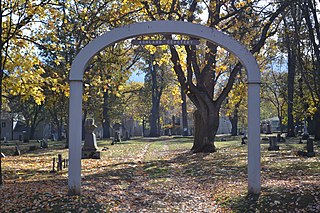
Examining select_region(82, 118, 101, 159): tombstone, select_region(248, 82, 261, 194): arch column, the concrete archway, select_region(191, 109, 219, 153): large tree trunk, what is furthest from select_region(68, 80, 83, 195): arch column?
select_region(191, 109, 219, 153): large tree trunk

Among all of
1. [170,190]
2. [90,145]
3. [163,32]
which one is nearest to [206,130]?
[90,145]

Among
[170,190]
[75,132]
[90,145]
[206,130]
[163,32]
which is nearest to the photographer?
[75,132]

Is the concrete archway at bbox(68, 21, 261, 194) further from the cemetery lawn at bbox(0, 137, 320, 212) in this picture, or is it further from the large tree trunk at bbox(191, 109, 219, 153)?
the large tree trunk at bbox(191, 109, 219, 153)

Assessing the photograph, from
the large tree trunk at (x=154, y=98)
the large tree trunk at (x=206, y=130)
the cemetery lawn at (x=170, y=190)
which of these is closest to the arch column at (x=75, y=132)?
the cemetery lawn at (x=170, y=190)

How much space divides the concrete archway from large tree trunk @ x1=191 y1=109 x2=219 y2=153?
37.2ft

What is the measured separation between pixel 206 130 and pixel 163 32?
39.8ft

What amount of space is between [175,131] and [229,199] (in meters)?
55.1

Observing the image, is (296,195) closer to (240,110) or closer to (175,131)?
(240,110)

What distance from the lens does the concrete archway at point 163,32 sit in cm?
875

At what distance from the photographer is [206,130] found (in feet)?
67.3

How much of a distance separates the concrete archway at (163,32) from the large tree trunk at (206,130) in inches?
446

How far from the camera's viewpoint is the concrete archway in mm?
8750

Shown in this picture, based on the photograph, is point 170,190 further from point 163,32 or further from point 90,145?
point 90,145

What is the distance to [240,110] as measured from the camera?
4897 centimetres
